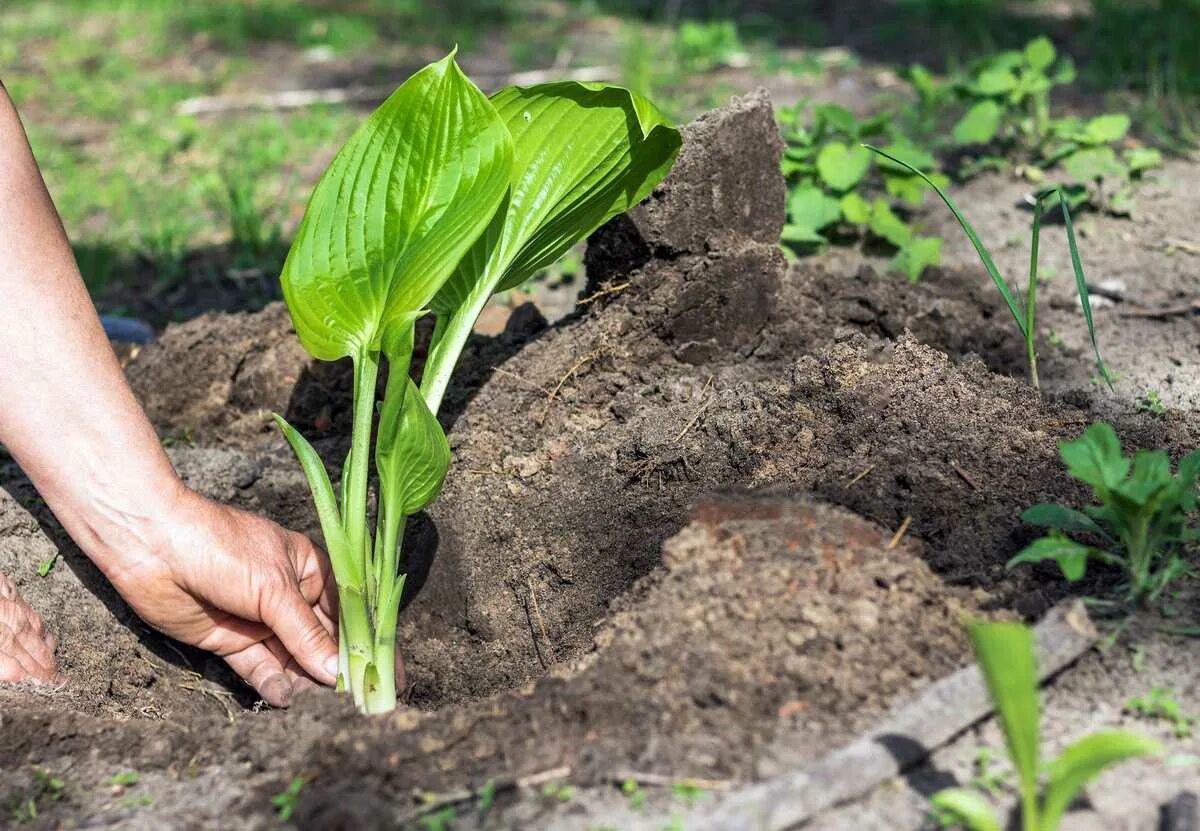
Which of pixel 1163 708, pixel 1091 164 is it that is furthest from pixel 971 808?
pixel 1091 164

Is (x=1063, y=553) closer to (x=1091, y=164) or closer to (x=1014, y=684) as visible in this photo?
(x=1014, y=684)

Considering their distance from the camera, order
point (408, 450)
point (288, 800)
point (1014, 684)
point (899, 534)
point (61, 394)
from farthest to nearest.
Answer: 1. point (61, 394)
2. point (408, 450)
3. point (899, 534)
4. point (288, 800)
5. point (1014, 684)

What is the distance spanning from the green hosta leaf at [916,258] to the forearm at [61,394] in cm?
165

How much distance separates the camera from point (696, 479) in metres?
1.96

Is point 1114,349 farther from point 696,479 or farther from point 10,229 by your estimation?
point 10,229

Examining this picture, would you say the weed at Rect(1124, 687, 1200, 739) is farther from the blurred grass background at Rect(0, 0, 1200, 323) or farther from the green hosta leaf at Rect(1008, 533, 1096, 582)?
the blurred grass background at Rect(0, 0, 1200, 323)

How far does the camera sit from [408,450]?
171cm

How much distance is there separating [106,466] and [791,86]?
10.2ft

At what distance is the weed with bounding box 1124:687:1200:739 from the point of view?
4.49 feet

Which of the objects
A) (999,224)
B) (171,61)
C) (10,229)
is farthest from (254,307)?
(171,61)

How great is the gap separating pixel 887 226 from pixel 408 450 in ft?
5.22

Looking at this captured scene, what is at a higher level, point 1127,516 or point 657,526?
point 1127,516

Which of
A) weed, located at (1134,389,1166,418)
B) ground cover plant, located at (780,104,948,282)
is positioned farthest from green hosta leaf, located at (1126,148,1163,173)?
weed, located at (1134,389,1166,418)

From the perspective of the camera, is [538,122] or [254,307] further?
[254,307]
